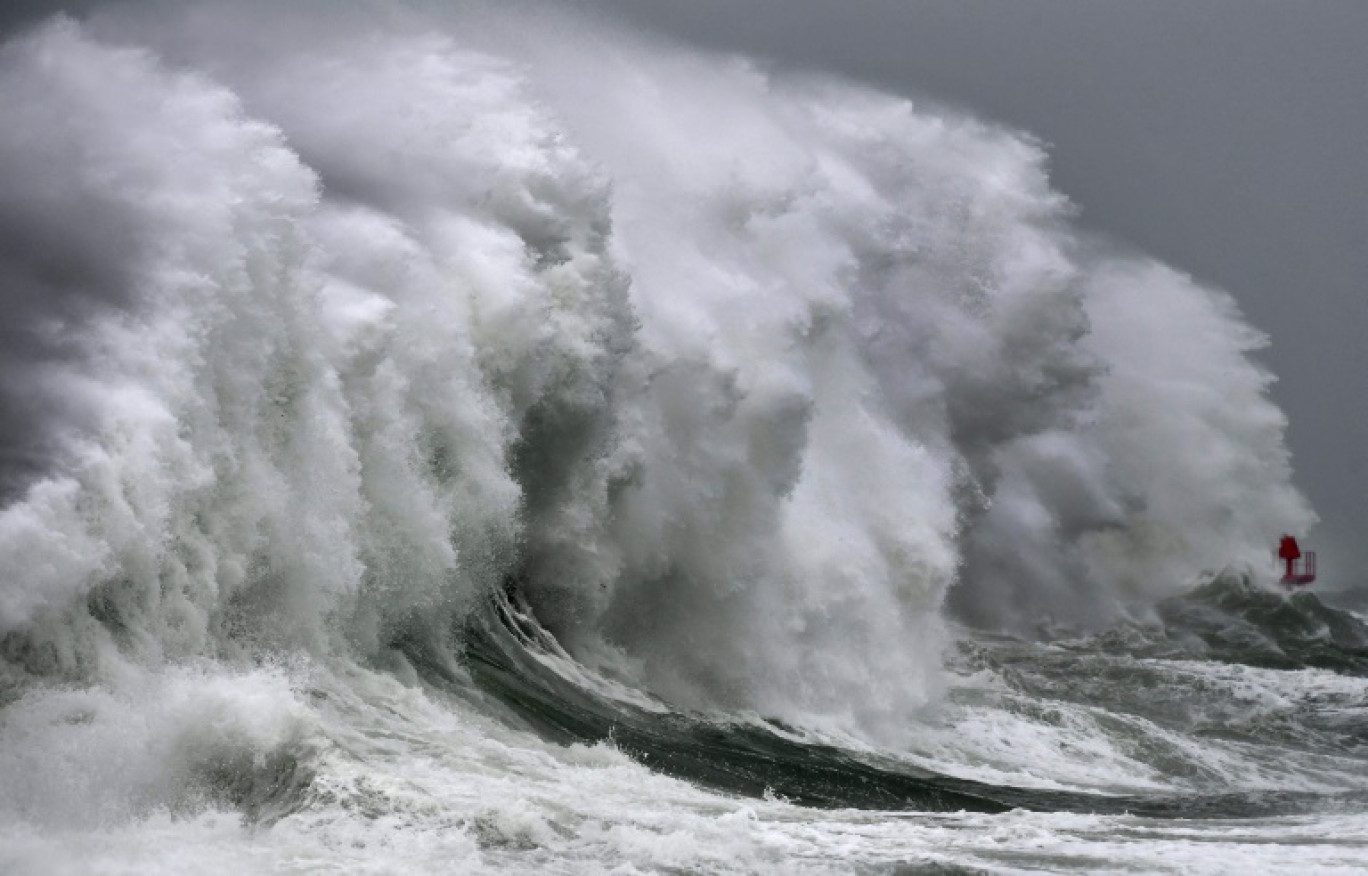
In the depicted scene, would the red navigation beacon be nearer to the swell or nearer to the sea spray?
the sea spray

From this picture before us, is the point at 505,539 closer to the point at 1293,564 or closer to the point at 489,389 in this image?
the point at 489,389

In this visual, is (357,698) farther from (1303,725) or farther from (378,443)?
(1303,725)

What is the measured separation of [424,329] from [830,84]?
19947mm

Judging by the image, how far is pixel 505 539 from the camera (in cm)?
1706

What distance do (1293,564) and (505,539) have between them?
1079 inches

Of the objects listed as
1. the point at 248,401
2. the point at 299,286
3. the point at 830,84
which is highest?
the point at 830,84

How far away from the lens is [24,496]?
10789mm

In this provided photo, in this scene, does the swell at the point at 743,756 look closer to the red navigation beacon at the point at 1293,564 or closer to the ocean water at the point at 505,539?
the ocean water at the point at 505,539

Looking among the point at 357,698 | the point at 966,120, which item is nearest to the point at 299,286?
the point at 357,698

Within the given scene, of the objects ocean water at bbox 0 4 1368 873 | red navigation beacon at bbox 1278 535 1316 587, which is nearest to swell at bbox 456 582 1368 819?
ocean water at bbox 0 4 1368 873

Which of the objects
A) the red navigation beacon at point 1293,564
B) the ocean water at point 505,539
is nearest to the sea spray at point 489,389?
the ocean water at point 505,539

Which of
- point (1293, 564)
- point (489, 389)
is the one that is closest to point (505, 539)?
point (489, 389)

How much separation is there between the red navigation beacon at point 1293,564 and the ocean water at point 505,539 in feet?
24.3

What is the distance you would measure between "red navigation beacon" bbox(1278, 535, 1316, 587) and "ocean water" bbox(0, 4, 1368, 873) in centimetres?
740
